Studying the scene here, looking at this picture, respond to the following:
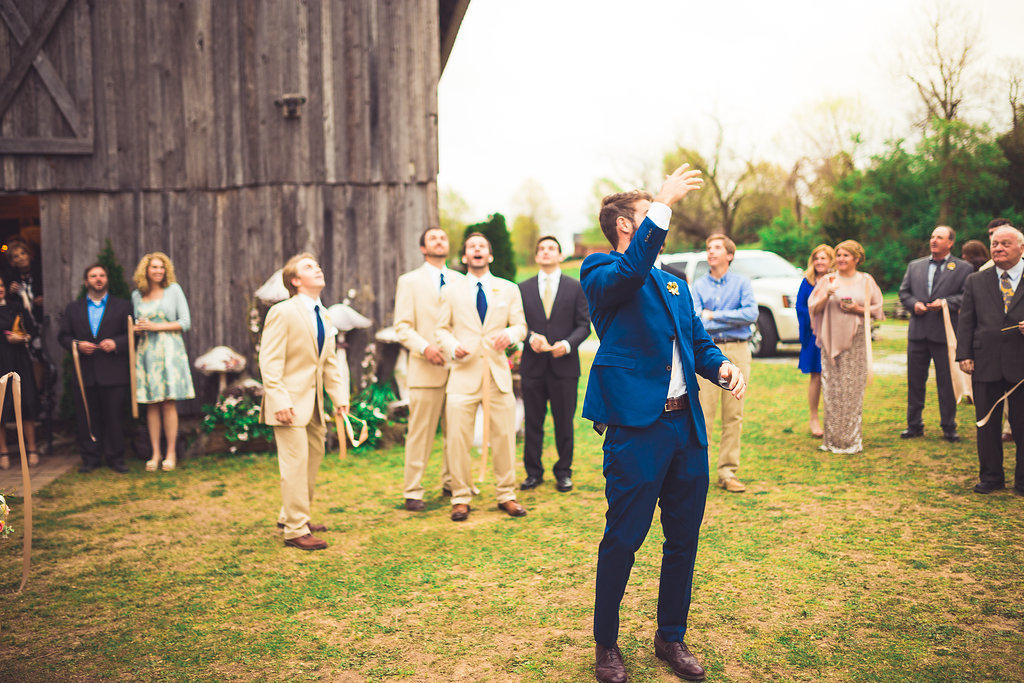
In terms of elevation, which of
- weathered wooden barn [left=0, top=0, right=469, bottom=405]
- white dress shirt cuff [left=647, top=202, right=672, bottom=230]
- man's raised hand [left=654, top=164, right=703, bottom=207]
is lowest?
white dress shirt cuff [left=647, top=202, right=672, bottom=230]

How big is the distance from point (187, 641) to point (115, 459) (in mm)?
4836

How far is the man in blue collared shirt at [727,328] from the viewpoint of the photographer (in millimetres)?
6633

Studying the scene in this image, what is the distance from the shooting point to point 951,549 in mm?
5031

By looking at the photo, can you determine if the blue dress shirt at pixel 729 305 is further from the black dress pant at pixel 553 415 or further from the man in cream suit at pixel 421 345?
the man in cream suit at pixel 421 345

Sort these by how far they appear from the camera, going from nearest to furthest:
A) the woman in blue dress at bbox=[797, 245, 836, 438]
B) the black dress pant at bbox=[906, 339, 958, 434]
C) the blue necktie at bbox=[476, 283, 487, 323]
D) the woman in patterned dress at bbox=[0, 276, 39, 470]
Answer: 1. the blue necktie at bbox=[476, 283, 487, 323]
2. the woman in patterned dress at bbox=[0, 276, 39, 470]
3. the black dress pant at bbox=[906, 339, 958, 434]
4. the woman in blue dress at bbox=[797, 245, 836, 438]

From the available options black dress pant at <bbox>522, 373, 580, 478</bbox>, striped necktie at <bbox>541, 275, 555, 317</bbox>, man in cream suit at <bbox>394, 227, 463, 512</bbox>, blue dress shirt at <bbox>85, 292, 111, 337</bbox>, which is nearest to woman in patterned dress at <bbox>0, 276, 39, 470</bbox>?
blue dress shirt at <bbox>85, 292, 111, 337</bbox>

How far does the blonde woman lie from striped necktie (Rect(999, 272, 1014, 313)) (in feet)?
25.0

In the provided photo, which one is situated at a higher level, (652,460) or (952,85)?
(952,85)

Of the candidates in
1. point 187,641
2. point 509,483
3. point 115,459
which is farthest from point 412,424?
point 115,459

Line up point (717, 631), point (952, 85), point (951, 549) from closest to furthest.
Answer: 1. point (717, 631)
2. point (951, 549)
3. point (952, 85)

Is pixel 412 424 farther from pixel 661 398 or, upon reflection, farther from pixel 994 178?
pixel 994 178

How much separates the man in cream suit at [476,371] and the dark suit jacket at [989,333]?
3625 mm

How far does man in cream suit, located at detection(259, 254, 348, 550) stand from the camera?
548 centimetres

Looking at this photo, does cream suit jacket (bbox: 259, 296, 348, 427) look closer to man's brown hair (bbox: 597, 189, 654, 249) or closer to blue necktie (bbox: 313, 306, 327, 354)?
blue necktie (bbox: 313, 306, 327, 354)
